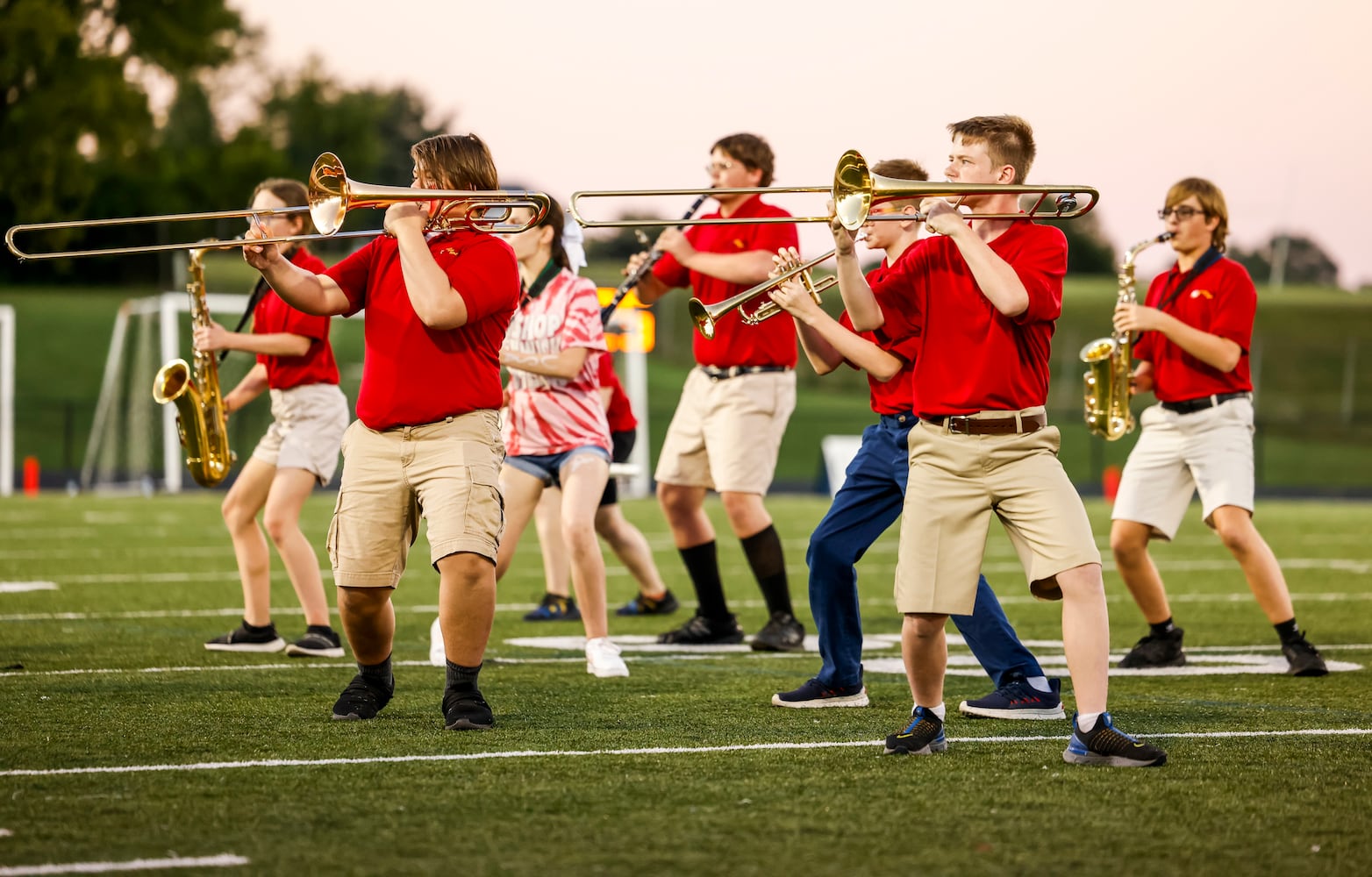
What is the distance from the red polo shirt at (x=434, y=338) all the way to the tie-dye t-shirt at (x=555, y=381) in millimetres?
1723

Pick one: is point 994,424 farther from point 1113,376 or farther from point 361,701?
point 1113,376

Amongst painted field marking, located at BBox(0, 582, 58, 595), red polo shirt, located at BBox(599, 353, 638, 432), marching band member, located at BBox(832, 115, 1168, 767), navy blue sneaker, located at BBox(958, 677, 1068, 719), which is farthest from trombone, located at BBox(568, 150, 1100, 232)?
painted field marking, located at BBox(0, 582, 58, 595)

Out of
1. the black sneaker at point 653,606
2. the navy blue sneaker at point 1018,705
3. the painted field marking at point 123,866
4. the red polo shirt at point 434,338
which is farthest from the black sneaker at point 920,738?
the black sneaker at point 653,606

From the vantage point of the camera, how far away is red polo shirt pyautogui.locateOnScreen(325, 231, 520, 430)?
565 cm

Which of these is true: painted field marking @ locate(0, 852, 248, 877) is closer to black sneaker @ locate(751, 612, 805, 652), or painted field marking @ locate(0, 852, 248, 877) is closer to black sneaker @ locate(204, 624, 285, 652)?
black sneaker @ locate(204, 624, 285, 652)

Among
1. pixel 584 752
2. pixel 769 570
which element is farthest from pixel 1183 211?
pixel 584 752

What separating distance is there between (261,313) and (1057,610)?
16.6 ft

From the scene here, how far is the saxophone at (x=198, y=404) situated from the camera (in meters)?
7.85

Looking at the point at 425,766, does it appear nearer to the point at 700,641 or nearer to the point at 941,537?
the point at 941,537

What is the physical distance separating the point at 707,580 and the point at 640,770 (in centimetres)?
356

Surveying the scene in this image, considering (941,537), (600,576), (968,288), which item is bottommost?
(600,576)

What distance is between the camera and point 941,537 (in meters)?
5.17

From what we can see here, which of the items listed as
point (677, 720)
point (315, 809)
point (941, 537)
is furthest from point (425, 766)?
point (941, 537)

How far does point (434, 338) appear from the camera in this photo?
5.67 metres
